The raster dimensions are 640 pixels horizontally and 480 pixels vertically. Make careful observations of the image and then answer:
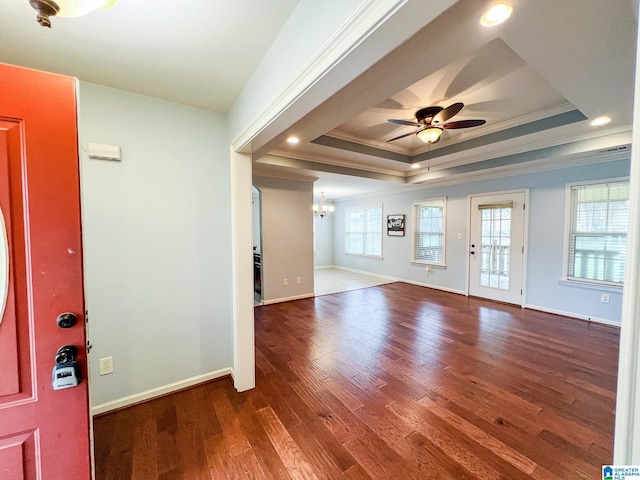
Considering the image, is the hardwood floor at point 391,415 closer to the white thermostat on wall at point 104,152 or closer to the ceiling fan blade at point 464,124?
the white thermostat on wall at point 104,152

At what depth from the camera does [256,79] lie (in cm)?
173

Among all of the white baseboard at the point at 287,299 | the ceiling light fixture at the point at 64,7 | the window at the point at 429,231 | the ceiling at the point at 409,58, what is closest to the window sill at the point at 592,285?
the ceiling at the point at 409,58

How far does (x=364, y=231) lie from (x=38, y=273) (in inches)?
288

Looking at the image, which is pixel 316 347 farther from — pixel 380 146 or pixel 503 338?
pixel 380 146

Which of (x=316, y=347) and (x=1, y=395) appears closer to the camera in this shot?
(x=1, y=395)

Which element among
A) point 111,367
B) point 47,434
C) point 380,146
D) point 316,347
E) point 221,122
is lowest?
point 316,347

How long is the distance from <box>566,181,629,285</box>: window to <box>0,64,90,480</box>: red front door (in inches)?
222

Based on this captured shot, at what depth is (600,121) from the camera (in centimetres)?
269

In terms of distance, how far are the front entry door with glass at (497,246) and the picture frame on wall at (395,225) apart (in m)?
1.68

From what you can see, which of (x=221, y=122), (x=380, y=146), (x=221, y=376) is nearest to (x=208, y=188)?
(x=221, y=122)

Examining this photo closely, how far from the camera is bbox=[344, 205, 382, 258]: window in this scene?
290 inches

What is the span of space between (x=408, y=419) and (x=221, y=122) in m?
2.88

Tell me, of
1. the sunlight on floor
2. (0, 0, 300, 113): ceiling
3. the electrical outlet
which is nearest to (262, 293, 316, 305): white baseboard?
the sunlight on floor

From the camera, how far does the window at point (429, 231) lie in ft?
18.7
